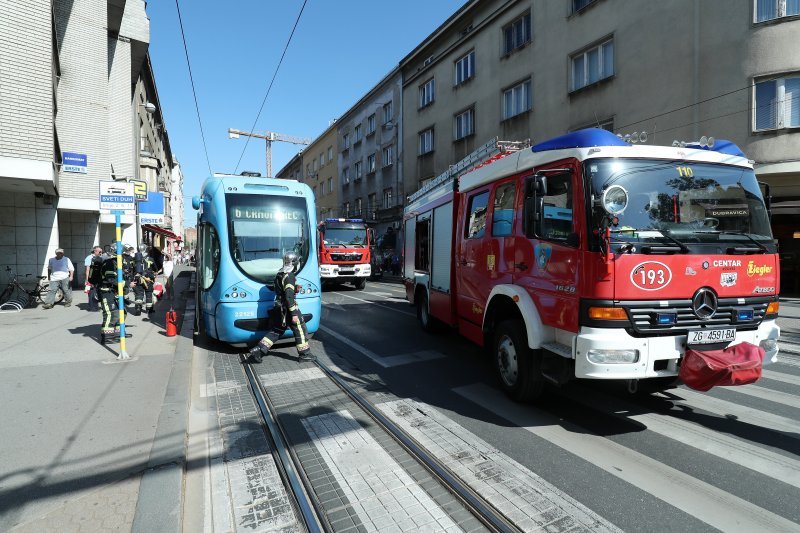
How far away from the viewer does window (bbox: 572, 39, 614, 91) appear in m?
16.9

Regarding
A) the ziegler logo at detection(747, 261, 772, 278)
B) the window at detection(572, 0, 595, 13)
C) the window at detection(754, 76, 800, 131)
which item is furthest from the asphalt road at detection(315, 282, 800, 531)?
the window at detection(572, 0, 595, 13)

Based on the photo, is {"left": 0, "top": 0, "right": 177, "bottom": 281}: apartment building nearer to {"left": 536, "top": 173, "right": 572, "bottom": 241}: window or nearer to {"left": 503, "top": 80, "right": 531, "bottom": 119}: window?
{"left": 536, "top": 173, "right": 572, "bottom": 241}: window

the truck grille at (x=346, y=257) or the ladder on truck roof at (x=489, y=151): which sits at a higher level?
the ladder on truck roof at (x=489, y=151)

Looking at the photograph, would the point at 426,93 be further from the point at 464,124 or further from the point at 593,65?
the point at 593,65

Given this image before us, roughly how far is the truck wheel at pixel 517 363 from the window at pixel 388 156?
2972cm

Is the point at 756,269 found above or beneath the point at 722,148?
beneath

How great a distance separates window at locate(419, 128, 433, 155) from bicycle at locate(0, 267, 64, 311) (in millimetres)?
21748

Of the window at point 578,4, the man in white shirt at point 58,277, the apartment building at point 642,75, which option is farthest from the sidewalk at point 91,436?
the window at point 578,4

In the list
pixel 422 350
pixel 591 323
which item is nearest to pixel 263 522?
pixel 591 323

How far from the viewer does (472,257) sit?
622cm

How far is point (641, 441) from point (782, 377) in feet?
11.0

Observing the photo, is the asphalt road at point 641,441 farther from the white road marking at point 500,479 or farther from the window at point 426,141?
the window at point 426,141

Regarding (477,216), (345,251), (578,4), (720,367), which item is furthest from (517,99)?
(720,367)

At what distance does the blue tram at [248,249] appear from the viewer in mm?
7043
